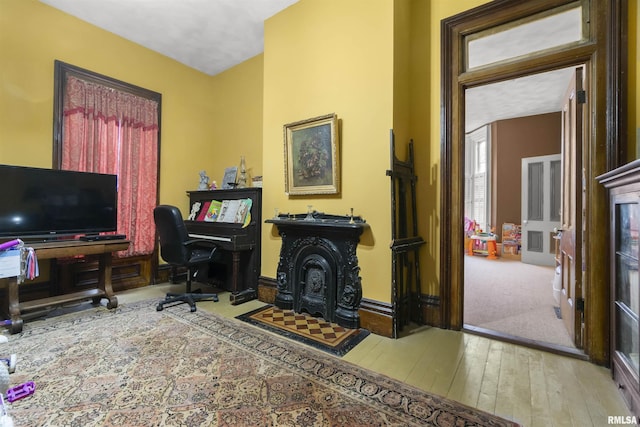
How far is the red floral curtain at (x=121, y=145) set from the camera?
3346mm

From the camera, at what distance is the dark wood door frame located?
Result: 196cm

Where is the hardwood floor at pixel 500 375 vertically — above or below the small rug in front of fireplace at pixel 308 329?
below

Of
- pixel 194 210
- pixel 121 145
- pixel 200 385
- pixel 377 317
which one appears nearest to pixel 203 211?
pixel 194 210

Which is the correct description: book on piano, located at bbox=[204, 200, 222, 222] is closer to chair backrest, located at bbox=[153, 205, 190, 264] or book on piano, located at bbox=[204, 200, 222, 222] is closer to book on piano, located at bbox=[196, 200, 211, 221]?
book on piano, located at bbox=[196, 200, 211, 221]

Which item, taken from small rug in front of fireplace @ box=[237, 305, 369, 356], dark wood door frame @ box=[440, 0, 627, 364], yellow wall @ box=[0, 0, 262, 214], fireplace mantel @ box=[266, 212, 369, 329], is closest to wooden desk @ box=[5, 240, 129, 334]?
yellow wall @ box=[0, 0, 262, 214]

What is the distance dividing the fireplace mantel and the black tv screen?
215 centimetres

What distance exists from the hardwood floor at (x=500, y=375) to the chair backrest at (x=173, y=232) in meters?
2.05

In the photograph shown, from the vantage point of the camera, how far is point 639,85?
1886mm

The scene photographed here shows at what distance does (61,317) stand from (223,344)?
1.93 m

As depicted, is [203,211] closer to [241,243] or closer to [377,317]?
[241,243]

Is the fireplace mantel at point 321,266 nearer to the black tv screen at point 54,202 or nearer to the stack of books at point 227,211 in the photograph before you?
the stack of books at point 227,211

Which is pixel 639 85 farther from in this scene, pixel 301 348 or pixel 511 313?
pixel 301 348

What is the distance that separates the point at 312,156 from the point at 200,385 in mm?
2197

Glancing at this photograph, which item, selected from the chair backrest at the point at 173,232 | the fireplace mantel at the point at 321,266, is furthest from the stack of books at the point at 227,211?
the chair backrest at the point at 173,232
